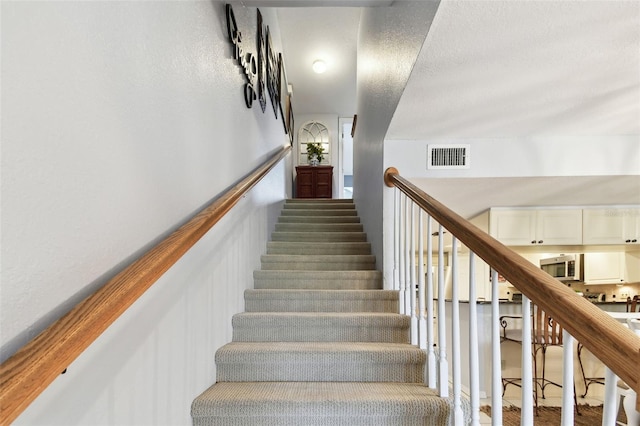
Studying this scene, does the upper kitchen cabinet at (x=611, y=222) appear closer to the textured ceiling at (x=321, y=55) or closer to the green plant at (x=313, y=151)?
the textured ceiling at (x=321, y=55)

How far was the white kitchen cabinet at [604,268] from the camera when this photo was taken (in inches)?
179

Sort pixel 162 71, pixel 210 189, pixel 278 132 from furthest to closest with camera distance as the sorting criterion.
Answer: pixel 278 132, pixel 210 189, pixel 162 71

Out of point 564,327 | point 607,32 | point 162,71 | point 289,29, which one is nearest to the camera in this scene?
point 564,327

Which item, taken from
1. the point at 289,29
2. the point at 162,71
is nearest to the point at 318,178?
the point at 289,29

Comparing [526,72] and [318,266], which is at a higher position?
[526,72]

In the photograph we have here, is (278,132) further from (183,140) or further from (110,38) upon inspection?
(110,38)

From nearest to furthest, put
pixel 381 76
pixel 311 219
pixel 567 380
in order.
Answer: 1. pixel 567 380
2. pixel 381 76
3. pixel 311 219

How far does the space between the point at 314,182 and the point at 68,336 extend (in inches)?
277

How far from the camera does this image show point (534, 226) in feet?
13.2

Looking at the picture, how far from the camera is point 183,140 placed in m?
1.42

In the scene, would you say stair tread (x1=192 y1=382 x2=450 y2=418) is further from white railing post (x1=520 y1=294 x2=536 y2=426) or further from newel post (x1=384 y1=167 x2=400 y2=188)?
→ newel post (x1=384 y1=167 x2=400 y2=188)

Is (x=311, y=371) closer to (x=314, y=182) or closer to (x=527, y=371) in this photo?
(x=527, y=371)

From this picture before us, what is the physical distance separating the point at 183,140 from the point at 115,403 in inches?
34.8

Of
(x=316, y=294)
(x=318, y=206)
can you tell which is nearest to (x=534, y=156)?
(x=316, y=294)
